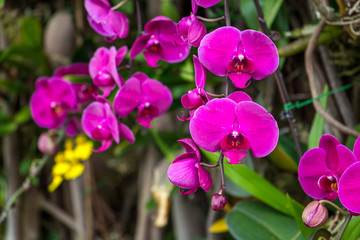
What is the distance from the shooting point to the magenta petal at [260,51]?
0.44 meters

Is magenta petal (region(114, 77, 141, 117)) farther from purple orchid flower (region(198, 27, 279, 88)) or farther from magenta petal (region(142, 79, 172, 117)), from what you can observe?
purple orchid flower (region(198, 27, 279, 88))

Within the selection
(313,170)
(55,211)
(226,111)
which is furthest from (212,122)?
(55,211)

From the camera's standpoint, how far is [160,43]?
605 millimetres

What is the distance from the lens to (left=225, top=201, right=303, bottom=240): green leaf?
2.07 feet

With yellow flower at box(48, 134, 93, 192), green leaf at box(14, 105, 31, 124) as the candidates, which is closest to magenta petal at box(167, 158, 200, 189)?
yellow flower at box(48, 134, 93, 192)

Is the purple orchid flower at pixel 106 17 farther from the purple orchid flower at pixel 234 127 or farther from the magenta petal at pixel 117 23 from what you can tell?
the purple orchid flower at pixel 234 127

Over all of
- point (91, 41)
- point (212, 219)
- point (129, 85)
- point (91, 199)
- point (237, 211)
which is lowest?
point (91, 199)

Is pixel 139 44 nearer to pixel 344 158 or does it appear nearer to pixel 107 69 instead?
pixel 107 69

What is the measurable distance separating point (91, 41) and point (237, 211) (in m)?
0.55

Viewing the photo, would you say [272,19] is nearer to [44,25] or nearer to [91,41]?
Result: [91,41]

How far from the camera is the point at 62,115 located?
86 centimetres

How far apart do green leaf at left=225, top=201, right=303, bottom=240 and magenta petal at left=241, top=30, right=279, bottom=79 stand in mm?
284

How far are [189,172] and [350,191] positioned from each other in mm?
169

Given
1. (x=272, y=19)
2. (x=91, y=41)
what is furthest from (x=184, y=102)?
(x=91, y=41)
